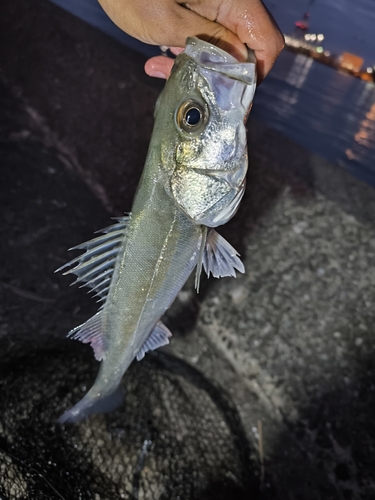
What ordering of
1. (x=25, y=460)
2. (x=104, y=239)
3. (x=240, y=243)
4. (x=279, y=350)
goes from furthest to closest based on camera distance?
(x=240, y=243)
(x=279, y=350)
(x=25, y=460)
(x=104, y=239)

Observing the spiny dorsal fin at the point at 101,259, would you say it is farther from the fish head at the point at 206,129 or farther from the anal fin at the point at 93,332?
the fish head at the point at 206,129

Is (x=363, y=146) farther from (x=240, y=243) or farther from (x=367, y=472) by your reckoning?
(x=367, y=472)

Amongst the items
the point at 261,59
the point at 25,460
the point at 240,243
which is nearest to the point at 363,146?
the point at 240,243

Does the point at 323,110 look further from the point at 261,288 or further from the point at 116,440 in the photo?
the point at 116,440

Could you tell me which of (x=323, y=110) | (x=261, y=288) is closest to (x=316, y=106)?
(x=323, y=110)

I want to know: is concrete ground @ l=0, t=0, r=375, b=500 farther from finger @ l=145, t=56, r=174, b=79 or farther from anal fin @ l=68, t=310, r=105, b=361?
finger @ l=145, t=56, r=174, b=79

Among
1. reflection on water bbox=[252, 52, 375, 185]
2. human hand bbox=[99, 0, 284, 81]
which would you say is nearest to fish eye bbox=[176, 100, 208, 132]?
human hand bbox=[99, 0, 284, 81]

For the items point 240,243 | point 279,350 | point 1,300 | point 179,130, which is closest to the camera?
point 179,130
